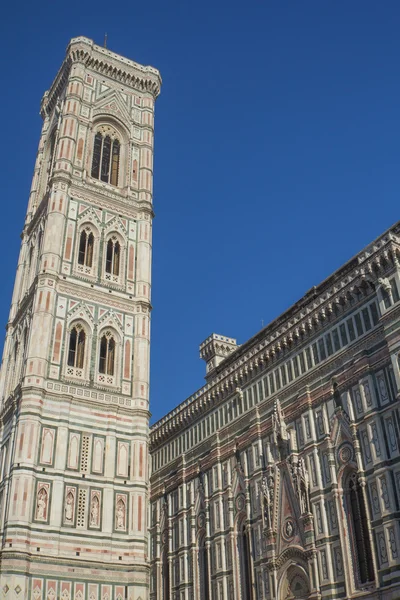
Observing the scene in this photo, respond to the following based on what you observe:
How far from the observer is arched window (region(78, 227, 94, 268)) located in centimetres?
3362

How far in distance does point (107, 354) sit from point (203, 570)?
40.8 feet

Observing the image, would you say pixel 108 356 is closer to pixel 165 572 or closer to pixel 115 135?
pixel 165 572

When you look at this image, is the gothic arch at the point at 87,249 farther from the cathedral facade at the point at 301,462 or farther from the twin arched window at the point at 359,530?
the twin arched window at the point at 359,530

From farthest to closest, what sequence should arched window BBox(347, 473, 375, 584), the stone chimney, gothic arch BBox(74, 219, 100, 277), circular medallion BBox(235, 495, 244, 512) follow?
the stone chimney
gothic arch BBox(74, 219, 100, 277)
circular medallion BBox(235, 495, 244, 512)
arched window BBox(347, 473, 375, 584)

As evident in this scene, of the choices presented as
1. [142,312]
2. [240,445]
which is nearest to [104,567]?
[240,445]

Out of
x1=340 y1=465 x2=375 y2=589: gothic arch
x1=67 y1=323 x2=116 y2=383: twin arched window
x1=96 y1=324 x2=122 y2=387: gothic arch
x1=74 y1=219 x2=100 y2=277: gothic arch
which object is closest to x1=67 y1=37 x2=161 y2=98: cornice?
x1=74 y1=219 x2=100 y2=277: gothic arch

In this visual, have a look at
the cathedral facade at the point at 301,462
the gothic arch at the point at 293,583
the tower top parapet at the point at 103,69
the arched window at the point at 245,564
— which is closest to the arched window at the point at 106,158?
the tower top parapet at the point at 103,69

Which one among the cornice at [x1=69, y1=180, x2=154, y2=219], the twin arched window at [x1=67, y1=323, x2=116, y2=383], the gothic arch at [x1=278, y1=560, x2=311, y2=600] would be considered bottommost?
the gothic arch at [x1=278, y1=560, x2=311, y2=600]

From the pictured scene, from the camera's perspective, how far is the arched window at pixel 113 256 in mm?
34312

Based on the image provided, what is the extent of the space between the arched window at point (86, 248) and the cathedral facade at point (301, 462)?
32.6 ft

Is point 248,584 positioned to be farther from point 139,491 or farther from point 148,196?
point 148,196

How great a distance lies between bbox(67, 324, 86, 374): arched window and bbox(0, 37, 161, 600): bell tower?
0.27ft

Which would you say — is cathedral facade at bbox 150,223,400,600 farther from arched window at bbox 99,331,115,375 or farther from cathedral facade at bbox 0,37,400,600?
arched window at bbox 99,331,115,375

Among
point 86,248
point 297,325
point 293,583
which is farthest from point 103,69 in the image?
point 293,583
